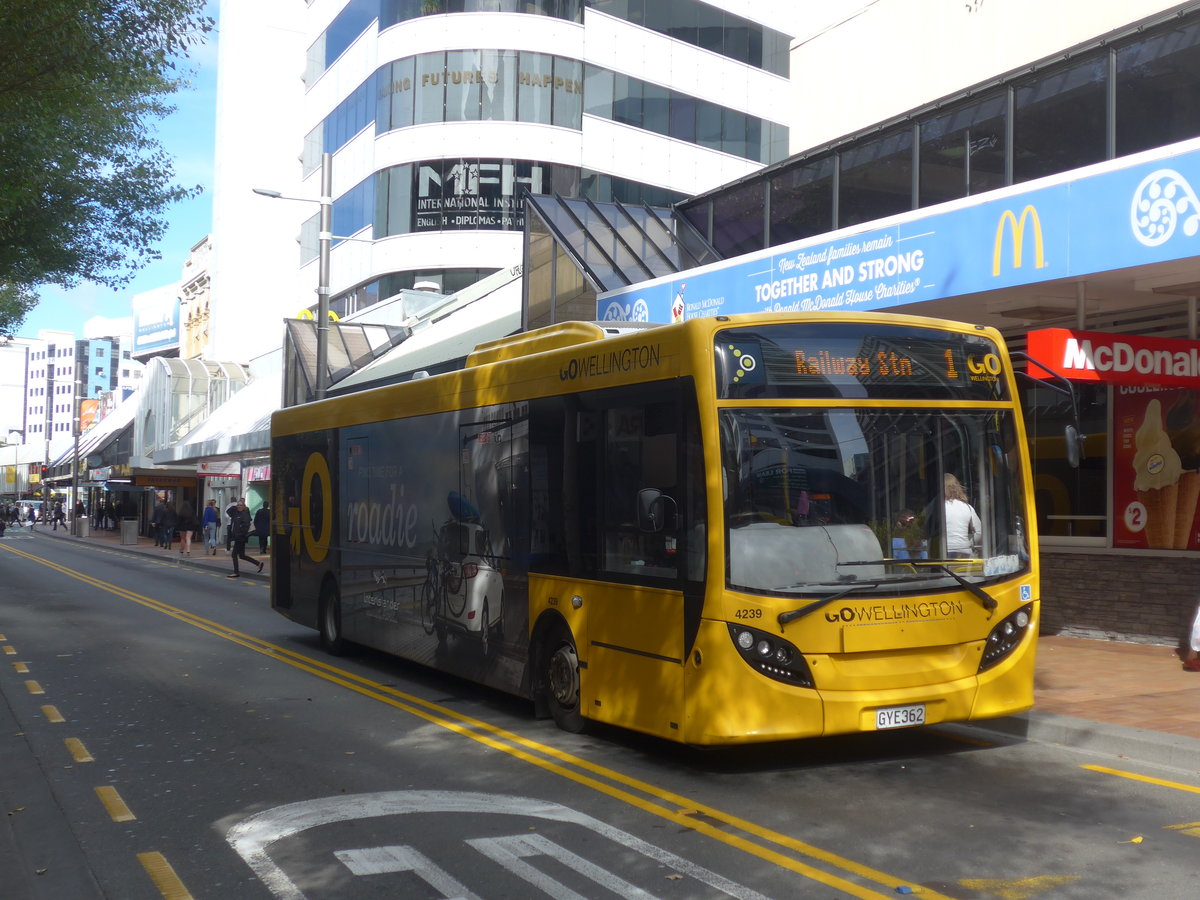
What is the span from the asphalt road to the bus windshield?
1271mm

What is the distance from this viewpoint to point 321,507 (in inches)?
559

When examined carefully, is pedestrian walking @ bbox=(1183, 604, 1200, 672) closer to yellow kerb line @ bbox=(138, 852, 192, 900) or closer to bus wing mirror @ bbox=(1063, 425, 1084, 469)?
bus wing mirror @ bbox=(1063, 425, 1084, 469)

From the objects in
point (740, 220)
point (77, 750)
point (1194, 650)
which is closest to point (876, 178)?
point (740, 220)

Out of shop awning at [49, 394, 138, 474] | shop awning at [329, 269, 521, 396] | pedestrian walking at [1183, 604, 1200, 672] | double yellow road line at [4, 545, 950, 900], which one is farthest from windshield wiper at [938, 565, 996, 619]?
shop awning at [49, 394, 138, 474]

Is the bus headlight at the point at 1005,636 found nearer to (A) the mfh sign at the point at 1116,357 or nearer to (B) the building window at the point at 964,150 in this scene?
(A) the mfh sign at the point at 1116,357

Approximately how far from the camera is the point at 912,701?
294 inches

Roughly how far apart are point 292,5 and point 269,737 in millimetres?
57448

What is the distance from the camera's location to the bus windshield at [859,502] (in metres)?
7.29

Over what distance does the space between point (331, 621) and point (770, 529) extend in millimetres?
8014

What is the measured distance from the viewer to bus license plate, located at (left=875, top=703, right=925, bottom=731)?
7.36 m

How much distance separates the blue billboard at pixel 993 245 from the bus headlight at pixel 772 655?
12.2 feet

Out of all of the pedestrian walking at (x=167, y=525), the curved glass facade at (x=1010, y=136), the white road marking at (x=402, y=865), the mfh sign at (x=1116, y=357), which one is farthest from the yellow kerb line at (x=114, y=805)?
the pedestrian walking at (x=167, y=525)

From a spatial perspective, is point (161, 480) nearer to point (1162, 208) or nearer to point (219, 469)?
point (219, 469)

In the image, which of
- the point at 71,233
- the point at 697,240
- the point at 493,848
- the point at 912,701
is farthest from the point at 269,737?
the point at 71,233
